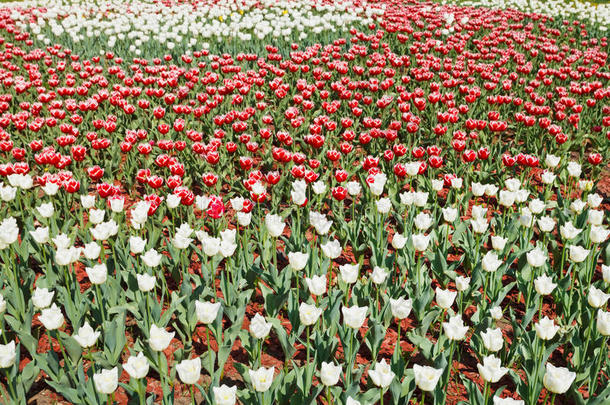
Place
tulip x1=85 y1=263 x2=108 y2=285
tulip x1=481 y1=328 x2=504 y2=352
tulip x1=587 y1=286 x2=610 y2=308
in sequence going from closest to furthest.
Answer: tulip x1=481 y1=328 x2=504 y2=352 < tulip x1=587 y1=286 x2=610 y2=308 < tulip x1=85 y1=263 x2=108 y2=285

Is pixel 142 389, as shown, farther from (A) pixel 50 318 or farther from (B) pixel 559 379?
(B) pixel 559 379

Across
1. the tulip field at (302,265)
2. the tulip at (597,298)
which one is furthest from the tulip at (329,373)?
the tulip at (597,298)

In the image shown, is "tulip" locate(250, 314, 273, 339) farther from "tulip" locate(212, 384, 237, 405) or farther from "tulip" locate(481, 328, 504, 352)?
"tulip" locate(481, 328, 504, 352)

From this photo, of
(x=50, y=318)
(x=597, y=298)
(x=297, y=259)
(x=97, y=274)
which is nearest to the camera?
(x=50, y=318)

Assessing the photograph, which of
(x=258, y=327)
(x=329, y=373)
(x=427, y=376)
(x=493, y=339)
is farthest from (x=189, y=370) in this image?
(x=493, y=339)

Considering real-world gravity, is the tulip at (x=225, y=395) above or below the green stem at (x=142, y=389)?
above

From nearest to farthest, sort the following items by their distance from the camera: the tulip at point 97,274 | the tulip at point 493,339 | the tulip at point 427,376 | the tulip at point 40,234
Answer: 1. the tulip at point 427,376
2. the tulip at point 493,339
3. the tulip at point 97,274
4. the tulip at point 40,234

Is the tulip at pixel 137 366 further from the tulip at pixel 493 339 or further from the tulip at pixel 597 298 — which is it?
the tulip at pixel 597 298

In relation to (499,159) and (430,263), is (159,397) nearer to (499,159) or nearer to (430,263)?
(430,263)

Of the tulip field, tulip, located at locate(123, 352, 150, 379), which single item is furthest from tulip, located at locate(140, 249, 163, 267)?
tulip, located at locate(123, 352, 150, 379)

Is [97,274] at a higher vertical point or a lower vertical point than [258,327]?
higher

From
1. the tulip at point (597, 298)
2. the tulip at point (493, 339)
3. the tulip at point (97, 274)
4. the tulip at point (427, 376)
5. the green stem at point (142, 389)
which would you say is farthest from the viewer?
the tulip at point (97, 274)

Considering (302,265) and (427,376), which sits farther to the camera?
(302,265)

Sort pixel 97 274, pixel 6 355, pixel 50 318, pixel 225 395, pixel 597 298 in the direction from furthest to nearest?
pixel 97 274 → pixel 597 298 → pixel 50 318 → pixel 6 355 → pixel 225 395
